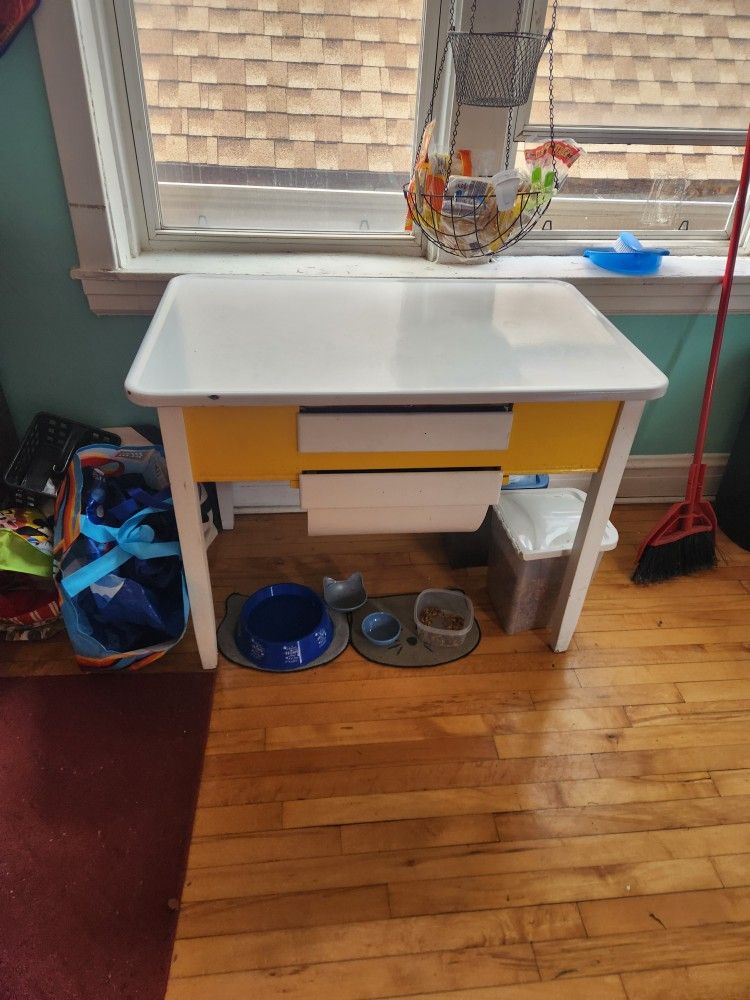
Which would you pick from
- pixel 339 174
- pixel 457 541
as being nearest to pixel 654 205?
pixel 339 174

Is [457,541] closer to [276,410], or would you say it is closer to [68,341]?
[276,410]

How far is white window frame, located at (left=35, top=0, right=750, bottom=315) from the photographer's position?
1394mm

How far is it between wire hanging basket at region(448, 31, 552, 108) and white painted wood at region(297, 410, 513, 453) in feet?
2.30

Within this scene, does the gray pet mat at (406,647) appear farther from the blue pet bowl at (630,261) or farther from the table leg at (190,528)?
the blue pet bowl at (630,261)

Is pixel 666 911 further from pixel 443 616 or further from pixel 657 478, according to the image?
pixel 657 478

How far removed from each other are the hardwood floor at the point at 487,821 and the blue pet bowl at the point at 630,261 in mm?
851

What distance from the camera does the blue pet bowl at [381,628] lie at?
1.64 meters

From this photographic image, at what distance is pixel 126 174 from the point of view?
1.60 m

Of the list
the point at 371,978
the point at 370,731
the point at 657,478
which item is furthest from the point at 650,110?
the point at 371,978

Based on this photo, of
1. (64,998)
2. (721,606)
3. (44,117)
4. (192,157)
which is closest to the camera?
(64,998)

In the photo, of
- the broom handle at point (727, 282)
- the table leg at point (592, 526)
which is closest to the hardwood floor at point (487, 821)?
the table leg at point (592, 526)

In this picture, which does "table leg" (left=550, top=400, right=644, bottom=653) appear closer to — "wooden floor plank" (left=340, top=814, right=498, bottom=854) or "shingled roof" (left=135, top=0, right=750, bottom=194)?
"wooden floor plank" (left=340, top=814, right=498, bottom=854)

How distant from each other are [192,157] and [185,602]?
1.06m

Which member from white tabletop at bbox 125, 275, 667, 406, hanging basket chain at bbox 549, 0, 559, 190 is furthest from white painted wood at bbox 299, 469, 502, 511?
hanging basket chain at bbox 549, 0, 559, 190
